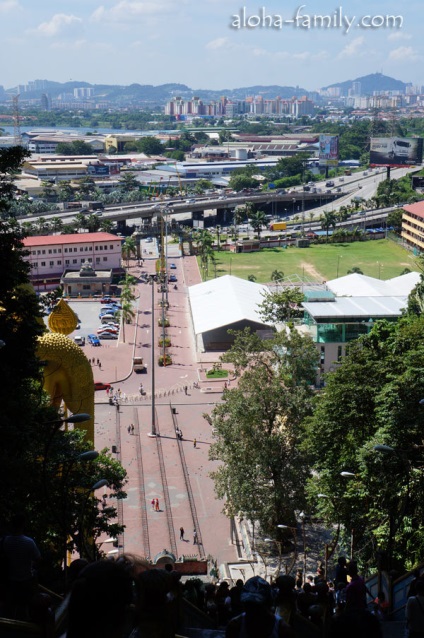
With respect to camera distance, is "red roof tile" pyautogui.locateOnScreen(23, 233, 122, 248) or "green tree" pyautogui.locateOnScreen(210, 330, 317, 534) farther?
"red roof tile" pyautogui.locateOnScreen(23, 233, 122, 248)

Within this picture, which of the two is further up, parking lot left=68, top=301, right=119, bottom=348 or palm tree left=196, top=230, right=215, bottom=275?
palm tree left=196, top=230, right=215, bottom=275

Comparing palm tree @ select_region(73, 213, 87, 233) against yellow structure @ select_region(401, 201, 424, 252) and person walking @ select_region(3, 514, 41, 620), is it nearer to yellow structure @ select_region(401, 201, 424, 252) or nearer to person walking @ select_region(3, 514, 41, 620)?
yellow structure @ select_region(401, 201, 424, 252)

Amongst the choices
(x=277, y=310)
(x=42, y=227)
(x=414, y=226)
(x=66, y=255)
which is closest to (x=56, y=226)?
(x=42, y=227)

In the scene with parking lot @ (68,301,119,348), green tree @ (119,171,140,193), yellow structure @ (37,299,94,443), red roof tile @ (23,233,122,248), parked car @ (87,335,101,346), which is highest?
yellow structure @ (37,299,94,443)

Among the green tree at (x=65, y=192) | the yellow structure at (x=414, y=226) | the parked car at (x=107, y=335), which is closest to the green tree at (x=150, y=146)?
the green tree at (x=65, y=192)

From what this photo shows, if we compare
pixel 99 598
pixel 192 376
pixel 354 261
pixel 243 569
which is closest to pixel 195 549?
pixel 243 569

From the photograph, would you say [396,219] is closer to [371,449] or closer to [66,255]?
[66,255]

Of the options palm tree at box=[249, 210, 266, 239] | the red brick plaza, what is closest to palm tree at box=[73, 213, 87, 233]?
palm tree at box=[249, 210, 266, 239]

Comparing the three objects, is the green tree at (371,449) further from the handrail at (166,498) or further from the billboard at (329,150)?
the billboard at (329,150)
